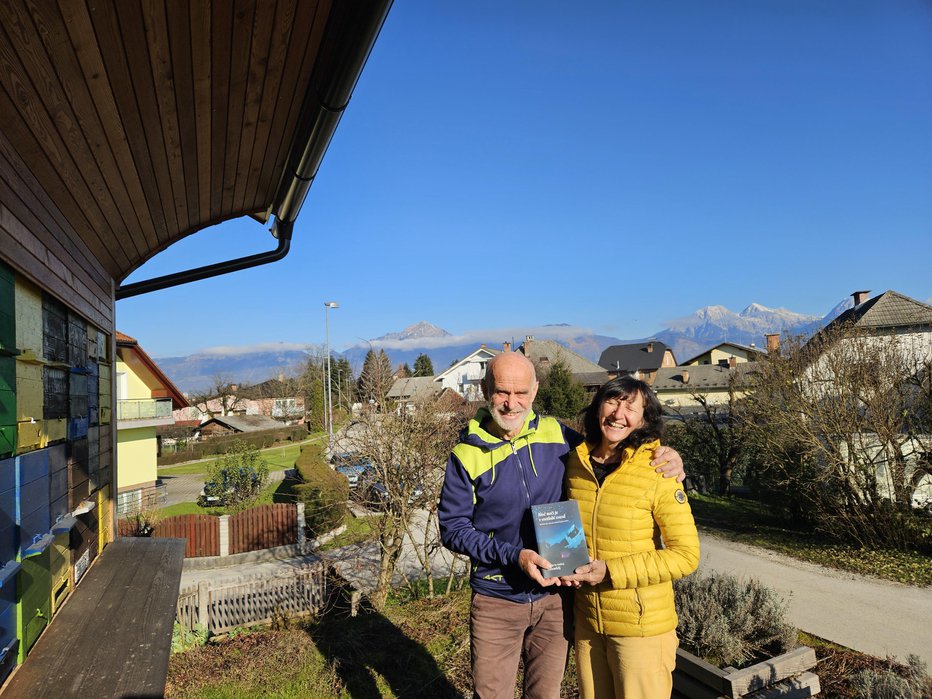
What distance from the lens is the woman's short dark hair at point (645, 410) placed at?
8.22 feet

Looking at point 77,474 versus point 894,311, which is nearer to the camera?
point 77,474

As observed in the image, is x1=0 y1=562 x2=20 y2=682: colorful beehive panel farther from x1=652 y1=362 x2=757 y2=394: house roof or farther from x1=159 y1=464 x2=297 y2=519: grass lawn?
x1=652 y1=362 x2=757 y2=394: house roof

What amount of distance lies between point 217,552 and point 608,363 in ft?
173

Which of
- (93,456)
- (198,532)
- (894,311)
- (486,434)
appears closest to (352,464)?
(93,456)

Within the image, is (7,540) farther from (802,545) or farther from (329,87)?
(802,545)

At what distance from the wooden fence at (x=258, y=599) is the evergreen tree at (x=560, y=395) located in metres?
21.1

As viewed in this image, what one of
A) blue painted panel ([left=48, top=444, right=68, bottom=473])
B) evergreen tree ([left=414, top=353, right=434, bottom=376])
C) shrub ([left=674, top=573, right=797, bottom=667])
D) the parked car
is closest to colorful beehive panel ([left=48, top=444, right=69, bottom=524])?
blue painted panel ([left=48, top=444, right=68, bottom=473])

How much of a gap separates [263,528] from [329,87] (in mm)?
14837

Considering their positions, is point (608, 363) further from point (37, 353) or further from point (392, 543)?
point (37, 353)

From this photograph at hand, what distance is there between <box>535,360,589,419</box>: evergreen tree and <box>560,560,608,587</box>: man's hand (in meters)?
26.3

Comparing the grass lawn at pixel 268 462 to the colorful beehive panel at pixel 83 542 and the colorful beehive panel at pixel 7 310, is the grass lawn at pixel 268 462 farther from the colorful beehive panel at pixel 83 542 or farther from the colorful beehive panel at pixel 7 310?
the colorful beehive panel at pixel 7 310

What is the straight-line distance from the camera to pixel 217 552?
1436 centimetres

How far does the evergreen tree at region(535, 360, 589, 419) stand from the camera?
2861 cm

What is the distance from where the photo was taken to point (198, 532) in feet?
47.0
